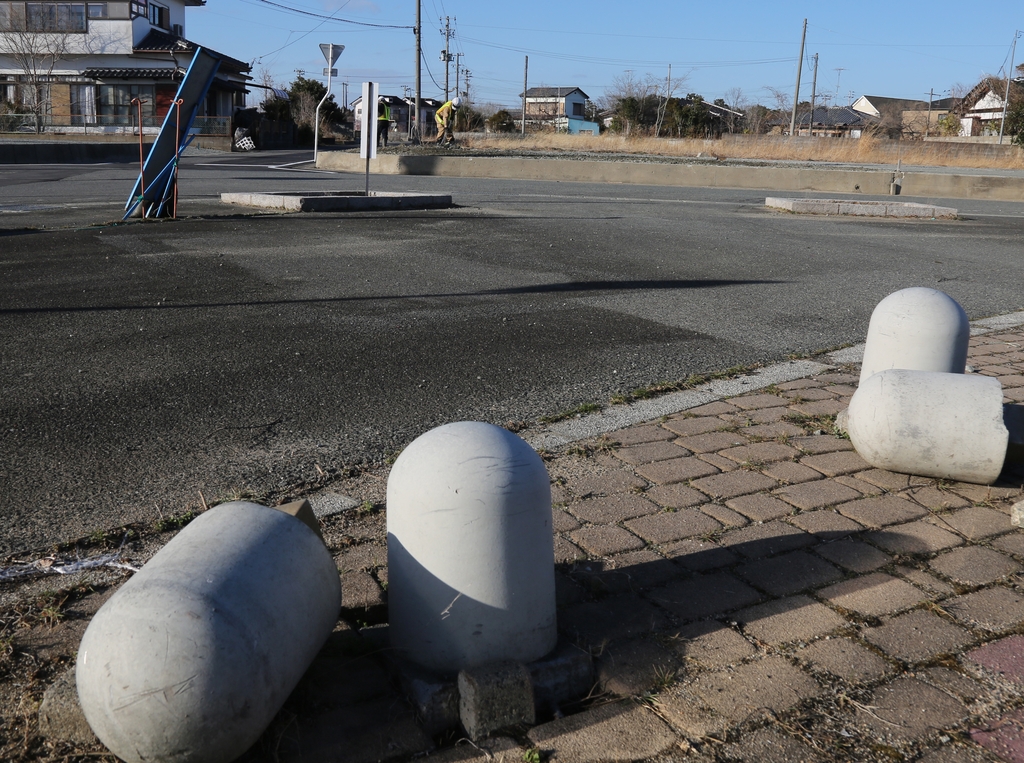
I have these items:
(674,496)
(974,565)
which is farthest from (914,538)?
(674,496)

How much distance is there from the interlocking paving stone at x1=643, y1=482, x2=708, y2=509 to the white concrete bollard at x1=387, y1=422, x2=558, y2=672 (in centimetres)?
128

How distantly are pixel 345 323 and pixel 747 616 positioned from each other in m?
4.38

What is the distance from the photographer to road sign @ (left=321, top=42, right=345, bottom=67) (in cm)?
2122

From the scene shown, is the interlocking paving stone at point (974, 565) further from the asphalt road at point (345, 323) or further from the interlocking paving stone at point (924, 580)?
the asphalt road at point (345, 323)

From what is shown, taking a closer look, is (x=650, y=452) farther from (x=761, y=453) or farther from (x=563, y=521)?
(x=563, y=521)

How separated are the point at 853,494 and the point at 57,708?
121 inches

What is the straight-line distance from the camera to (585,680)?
8.24 ft

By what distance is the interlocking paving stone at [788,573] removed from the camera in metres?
3.05

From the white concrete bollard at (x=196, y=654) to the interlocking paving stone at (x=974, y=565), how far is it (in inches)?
89.1

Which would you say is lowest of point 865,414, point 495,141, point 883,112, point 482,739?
point 482,739

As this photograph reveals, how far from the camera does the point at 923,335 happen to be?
4465mm

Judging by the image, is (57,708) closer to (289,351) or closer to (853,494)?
(853,494)

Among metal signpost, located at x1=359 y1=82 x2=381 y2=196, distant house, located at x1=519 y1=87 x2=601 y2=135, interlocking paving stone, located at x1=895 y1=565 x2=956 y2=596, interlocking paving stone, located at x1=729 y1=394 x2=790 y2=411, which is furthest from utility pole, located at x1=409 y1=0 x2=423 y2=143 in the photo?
distant house, located at x1=519 y1=87 x2=601 y2=135

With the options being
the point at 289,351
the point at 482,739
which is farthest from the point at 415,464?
the point at 289,351
